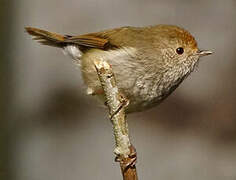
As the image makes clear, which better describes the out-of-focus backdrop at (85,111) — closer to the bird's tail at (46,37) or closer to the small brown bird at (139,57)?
the bird's tail at (46,37)

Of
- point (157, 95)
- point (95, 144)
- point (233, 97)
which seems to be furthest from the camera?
point (233, 97)

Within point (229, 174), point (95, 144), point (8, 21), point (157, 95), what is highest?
point (8, 21)

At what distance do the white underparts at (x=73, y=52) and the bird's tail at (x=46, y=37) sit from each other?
5 cm

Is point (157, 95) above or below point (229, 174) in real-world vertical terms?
above

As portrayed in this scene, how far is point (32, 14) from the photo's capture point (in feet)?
16.3

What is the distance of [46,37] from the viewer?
4055 mm

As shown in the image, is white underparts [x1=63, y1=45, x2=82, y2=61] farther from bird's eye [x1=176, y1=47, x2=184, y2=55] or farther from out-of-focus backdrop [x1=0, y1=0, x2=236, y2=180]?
out-of-focus backdrop [x1=0, y1=0, x2=236, y2=180]

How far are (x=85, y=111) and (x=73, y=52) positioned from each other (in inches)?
36.5

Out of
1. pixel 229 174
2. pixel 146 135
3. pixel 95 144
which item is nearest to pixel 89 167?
pixel 95 144

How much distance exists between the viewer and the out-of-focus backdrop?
4.80 metres

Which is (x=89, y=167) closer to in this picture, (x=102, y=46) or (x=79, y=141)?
(x=79, y=141)

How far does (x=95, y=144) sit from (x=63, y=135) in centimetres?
28

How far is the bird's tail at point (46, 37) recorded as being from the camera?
4.03m

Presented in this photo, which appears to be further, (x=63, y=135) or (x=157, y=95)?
(x=63, y=135)
